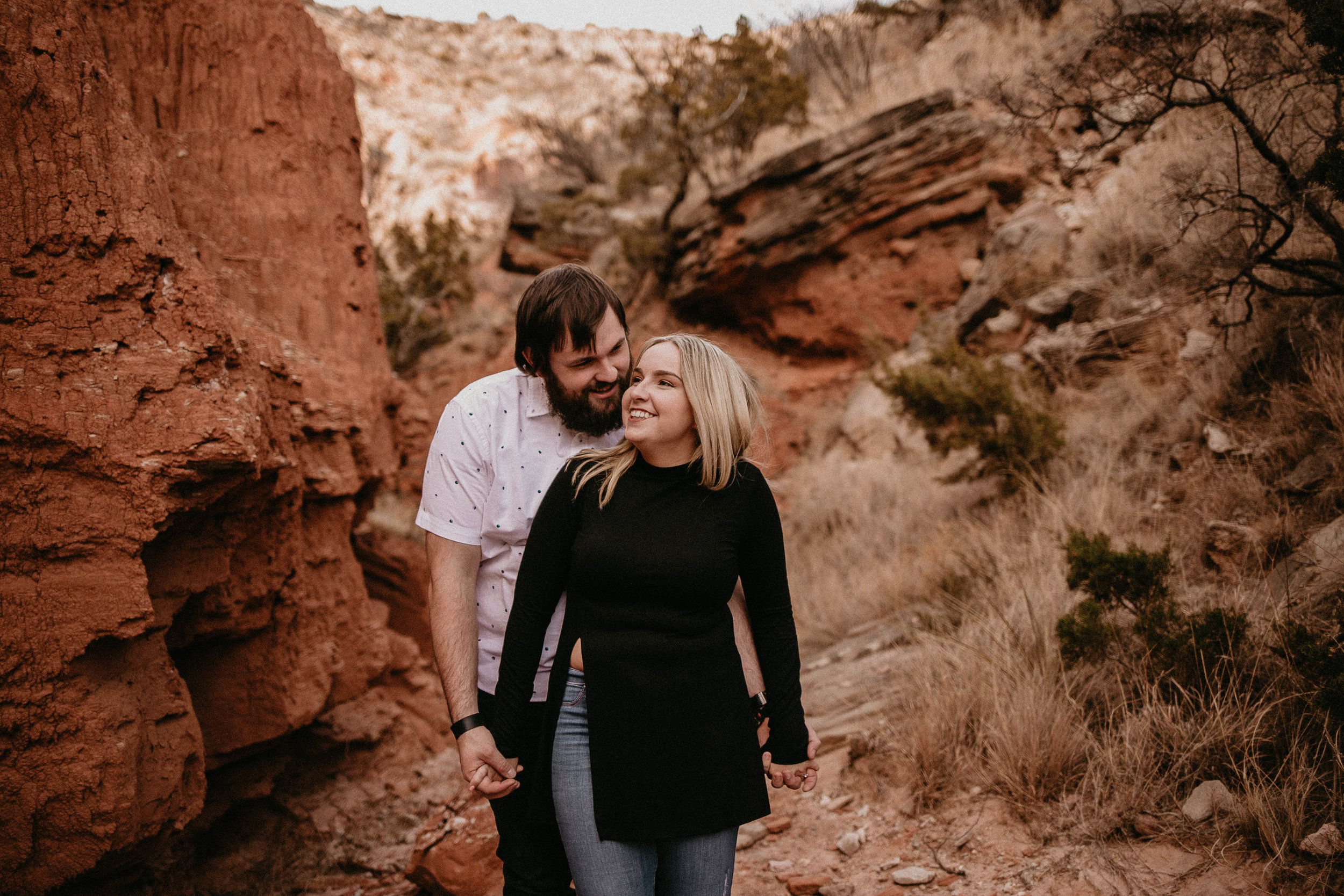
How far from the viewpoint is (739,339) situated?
12.2 m

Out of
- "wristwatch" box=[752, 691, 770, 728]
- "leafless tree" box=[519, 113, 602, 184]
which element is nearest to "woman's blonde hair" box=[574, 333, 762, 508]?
"wristwatch" box=[752, 691, 770, 728]

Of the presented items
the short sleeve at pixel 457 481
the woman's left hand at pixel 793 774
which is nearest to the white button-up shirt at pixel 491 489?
the short sleeve at pixel 457 481

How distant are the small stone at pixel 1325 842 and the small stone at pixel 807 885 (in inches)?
63.5

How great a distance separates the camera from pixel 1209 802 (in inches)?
101

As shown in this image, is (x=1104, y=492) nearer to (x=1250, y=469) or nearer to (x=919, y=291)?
(x=1250, y=469)

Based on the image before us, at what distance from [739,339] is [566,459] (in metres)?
10.3

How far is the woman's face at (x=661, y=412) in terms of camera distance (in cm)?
195

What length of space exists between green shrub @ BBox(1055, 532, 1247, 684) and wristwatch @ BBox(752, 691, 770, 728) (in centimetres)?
202

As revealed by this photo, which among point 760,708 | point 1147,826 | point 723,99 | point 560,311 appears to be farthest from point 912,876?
point 723,99

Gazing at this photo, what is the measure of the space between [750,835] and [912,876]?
0.89m

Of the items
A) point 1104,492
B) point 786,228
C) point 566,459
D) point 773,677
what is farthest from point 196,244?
point 786,228

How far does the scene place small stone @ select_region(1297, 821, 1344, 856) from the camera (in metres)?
2.21

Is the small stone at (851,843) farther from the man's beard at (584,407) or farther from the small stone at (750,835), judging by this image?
the man's beard at (584,407)

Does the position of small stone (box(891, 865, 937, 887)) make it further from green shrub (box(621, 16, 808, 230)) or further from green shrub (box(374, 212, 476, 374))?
green shrub (box(621, 16, 808, 230))
